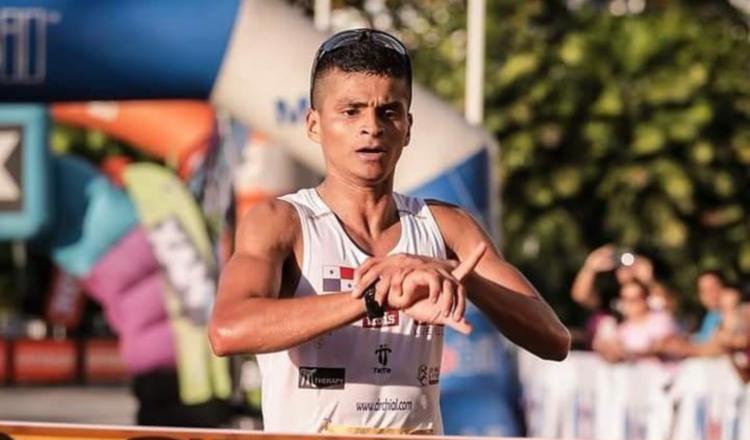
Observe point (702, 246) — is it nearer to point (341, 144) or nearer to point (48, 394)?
point (48, 394)

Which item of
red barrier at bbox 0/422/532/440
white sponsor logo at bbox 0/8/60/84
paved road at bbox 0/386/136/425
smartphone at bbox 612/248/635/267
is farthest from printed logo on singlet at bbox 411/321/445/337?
paved road at bbox 0/386/136/425

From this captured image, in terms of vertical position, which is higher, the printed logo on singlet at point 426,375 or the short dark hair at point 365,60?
the short dark hair at point 365,60

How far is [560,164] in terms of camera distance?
96.9 feet

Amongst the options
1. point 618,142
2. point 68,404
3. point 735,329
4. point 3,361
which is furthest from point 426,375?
point 3,361

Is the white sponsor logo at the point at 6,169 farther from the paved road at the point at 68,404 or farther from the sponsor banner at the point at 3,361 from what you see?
the sponsor banner at the point at 3,361

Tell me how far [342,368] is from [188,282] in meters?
9.79

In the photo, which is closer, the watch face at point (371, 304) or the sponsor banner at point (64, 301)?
the watch face at point (371, 304)

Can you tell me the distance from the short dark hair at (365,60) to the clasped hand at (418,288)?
1.67ft

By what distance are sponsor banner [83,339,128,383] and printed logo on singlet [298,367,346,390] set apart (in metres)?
27.2

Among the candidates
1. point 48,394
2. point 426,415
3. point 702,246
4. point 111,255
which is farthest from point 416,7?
point 426,415

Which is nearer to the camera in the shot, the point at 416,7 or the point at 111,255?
the point at 111,255

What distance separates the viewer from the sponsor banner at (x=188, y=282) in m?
13.8

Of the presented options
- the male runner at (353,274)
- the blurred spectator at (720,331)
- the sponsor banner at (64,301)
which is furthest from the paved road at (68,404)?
the male runner at (353,274)

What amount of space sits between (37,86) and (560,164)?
1915cm
